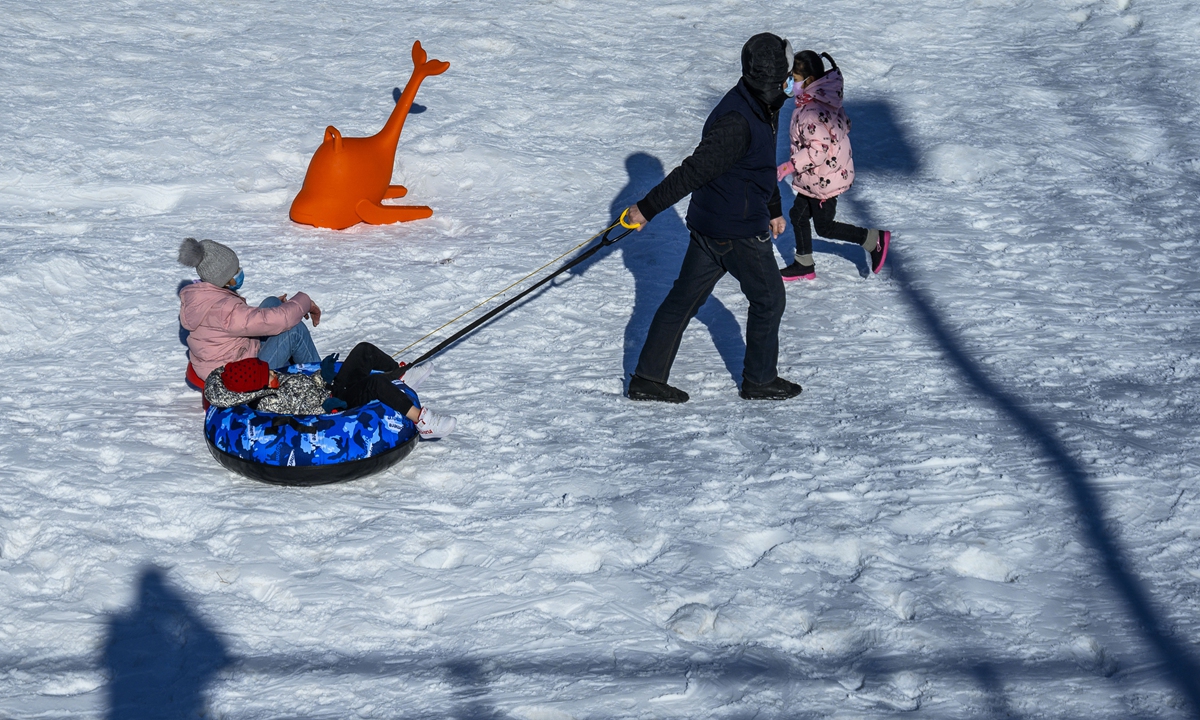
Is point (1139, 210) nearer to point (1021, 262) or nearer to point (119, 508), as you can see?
point (1021, 262)

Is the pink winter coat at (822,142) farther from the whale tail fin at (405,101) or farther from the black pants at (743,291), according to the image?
the whale tail fin at (405,101)

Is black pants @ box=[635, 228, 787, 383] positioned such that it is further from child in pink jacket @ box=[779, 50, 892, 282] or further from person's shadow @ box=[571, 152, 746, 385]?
child in pink jacket @ box=[779, 50, 892, 282]

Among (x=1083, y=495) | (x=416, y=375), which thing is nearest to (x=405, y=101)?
(x=416, y=375)

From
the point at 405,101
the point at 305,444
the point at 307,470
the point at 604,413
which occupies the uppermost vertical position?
the point at 405,101

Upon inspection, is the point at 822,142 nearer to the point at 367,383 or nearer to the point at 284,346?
the point at 367,383

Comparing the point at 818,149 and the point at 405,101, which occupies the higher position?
the point at 405,101

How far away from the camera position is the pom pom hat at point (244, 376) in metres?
4.51

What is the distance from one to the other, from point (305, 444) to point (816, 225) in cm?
365

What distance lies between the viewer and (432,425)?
15.4 ft

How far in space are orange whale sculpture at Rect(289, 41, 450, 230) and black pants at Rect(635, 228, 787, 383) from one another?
300 centimetres

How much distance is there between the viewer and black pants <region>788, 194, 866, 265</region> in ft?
21.6

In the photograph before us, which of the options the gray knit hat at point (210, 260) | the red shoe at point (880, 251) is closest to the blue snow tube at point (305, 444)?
the gray knit hat at point (210, 260)

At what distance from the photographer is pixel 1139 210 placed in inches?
297

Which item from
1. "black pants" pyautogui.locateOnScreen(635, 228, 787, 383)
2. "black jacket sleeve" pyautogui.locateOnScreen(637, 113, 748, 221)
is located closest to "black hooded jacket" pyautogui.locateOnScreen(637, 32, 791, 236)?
"black jacket sleeve" pyautogui.locateOnScreen(637, 113, 748, 221)
